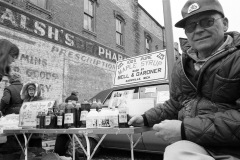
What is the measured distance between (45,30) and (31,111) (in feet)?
19.4

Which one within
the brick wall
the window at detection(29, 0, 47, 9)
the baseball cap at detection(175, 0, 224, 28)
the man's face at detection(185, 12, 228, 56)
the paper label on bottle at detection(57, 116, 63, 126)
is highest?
the window at detection(29, 0, 47, 9)

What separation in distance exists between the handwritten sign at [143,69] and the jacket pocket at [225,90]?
306 centimetres

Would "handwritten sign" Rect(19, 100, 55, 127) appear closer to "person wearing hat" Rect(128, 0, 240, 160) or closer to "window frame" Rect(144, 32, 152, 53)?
"person wearing hat" Rect(128, 0, 240, 160)

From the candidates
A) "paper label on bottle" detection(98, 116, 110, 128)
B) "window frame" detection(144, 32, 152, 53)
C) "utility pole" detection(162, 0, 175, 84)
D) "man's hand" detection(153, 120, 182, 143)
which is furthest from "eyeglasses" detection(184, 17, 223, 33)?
"window frame" detection(144, 32, 152, 53)

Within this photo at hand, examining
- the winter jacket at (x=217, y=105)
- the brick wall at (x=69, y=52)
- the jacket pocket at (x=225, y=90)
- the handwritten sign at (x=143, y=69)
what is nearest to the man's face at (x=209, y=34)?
the winter jacket at (x=217, y=105)

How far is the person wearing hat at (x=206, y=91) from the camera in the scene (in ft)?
4.25

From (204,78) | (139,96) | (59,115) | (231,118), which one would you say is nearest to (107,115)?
(59,115)

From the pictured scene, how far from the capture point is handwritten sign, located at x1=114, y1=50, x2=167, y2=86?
4633 millimetres

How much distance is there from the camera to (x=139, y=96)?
4406 millimetres

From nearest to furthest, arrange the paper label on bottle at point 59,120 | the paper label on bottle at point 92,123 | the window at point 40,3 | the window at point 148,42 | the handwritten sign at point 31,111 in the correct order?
1. the paper label on bottle at point 92,123
2. the paper label on bottle at point 59,120
3. the handwritten sign at point 31,111
4. the window at point 40,3
5. the window at point 148,42

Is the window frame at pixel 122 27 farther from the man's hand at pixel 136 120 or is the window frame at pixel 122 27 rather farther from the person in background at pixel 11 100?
the man's hand at pixel 136 120

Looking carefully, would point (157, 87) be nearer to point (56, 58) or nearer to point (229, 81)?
point (229, 81)

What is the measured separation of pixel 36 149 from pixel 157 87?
275 cm

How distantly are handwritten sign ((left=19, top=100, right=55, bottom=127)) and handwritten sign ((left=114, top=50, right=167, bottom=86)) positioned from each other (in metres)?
2.04
